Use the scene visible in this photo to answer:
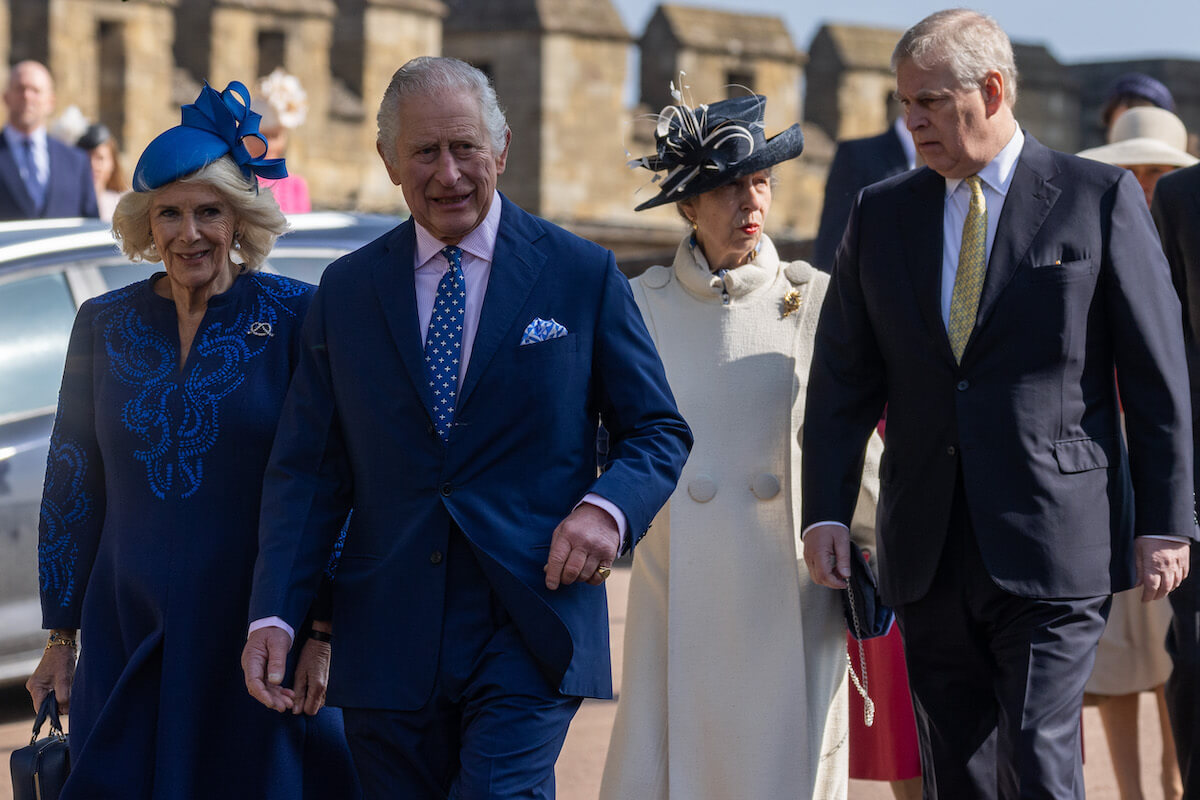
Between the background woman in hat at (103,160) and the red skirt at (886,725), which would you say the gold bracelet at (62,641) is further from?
the background woman in hat at (103,160)

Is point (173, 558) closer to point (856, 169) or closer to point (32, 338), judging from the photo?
point (32, 338)

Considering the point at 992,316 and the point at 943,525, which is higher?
the point at 992,316

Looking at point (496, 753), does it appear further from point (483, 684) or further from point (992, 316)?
point (992, 316)

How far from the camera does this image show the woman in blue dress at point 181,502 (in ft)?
14.0

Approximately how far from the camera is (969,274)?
4.53 m

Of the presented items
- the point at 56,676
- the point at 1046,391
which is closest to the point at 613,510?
the point at 1046,391

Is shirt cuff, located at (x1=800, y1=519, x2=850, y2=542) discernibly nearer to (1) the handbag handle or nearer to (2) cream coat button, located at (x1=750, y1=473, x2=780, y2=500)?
(2) cream coat button, located at (x1=750, y1=473, x2=780, y2=500)

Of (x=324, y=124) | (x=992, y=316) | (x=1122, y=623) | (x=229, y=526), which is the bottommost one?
(x=1122, y=623)

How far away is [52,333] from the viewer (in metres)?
7.04

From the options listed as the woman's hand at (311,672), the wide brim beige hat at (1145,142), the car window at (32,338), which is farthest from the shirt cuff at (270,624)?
the wide brim beige hat at (1145,142)

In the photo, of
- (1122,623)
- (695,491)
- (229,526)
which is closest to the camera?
(229,526)

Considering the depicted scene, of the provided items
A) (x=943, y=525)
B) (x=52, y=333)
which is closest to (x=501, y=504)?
(x=943, y=525)

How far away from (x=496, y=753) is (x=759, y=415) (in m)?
1.61

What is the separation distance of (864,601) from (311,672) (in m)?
1.43
